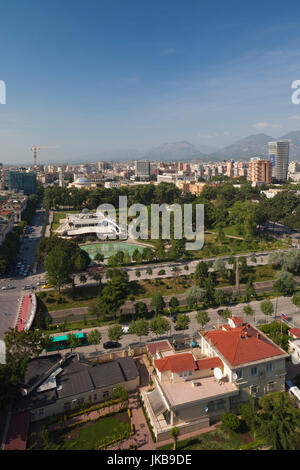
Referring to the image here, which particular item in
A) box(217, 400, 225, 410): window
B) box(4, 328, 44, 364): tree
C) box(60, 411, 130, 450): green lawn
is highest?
box(4, 328, 44, 364): tree

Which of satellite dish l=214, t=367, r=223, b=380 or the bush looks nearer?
the bush

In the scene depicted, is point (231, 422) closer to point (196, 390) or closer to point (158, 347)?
point (196, 390)

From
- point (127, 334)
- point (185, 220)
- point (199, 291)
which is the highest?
point (185, 220)

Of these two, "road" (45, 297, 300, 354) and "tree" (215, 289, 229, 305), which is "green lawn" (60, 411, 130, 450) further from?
"tree" (215, 289, 229, 305)

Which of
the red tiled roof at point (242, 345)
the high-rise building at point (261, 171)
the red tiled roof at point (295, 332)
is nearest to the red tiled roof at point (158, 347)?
the red tiled roof at point (242, 345)

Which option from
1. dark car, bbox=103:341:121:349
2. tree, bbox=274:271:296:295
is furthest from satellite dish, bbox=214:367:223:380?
tree, bbox=274:271:296:295

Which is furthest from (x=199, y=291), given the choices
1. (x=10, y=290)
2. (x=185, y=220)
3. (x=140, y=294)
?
(x=185, y=220)
